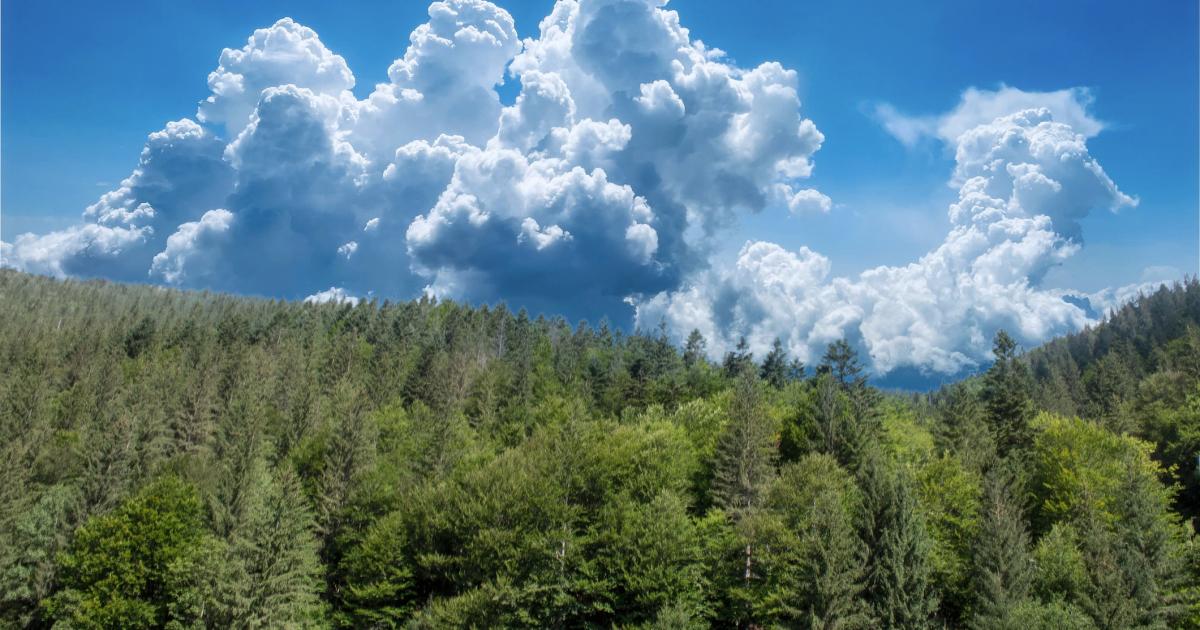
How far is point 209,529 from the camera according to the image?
53.8 m

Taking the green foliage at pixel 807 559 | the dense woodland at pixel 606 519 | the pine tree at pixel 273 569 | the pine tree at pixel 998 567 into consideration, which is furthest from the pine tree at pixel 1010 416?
the pine tree at pixel 273 569

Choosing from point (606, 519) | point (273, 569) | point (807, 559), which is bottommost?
point (273, 569)

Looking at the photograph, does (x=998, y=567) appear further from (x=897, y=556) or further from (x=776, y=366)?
(x=776, y=366)

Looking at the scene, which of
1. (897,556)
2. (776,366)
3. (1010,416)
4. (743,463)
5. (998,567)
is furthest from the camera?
(776,366)

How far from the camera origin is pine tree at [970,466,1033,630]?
38281mm

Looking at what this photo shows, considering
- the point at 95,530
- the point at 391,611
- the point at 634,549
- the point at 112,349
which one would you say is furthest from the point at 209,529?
the point at 112,349

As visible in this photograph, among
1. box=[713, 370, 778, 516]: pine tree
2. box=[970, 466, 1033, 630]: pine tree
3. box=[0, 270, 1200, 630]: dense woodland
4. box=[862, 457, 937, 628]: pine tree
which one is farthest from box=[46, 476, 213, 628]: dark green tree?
box=[970, 466, 1033, 630]: pine tree

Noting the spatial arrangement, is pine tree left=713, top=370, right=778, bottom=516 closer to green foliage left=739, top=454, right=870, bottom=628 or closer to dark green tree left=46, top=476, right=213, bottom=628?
green foliage left=739, top=454, right=870, bottom=628

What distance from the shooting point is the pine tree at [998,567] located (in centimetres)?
3828

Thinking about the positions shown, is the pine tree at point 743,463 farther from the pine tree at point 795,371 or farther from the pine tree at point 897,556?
the pine tree at point 795,371

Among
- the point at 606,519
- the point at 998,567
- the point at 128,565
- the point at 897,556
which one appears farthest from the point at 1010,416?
the point at 128,565

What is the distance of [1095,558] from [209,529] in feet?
209

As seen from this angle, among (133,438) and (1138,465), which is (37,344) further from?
(1138,465)

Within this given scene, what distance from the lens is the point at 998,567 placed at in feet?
136
